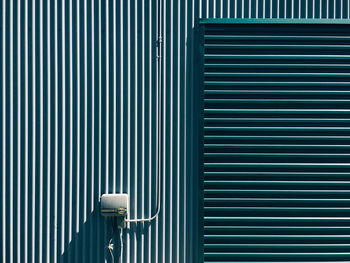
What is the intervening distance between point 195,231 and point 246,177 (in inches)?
29.0

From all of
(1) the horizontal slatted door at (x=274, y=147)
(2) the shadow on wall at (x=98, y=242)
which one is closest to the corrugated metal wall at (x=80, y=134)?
(2) the shadow on wall at (x=98, y=242)

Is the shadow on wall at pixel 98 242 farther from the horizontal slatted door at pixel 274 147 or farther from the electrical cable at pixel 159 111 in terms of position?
the horizontal slatted door at pixel 274 147

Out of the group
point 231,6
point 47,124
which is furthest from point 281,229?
point 47,124

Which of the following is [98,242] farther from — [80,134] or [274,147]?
[274,147]

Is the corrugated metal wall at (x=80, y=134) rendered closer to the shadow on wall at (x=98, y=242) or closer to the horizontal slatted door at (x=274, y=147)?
the shadow on wall at (x=98, y=242)

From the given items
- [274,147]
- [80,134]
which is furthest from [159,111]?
[274,147]

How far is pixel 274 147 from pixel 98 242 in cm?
197

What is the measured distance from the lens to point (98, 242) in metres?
3.40

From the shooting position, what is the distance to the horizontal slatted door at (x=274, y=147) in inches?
136

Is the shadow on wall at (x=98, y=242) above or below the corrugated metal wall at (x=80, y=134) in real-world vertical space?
below

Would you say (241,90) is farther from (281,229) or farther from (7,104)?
(7,104)

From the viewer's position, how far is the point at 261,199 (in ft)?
11.3

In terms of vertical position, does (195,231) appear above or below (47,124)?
below

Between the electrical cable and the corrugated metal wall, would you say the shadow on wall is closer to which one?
the corrugated metal wall
